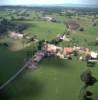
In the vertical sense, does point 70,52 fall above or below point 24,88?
above

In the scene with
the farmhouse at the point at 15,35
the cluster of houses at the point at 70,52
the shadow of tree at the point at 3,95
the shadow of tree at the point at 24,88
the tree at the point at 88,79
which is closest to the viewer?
the shadow of tree at the point at 3,95

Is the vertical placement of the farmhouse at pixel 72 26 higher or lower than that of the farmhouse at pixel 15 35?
lower

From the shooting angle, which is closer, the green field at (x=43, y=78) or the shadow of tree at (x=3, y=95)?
the shadow of tree at (x=3, y=95)

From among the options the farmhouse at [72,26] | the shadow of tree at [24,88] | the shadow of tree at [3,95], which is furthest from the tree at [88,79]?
the farmhouse at [72,26]

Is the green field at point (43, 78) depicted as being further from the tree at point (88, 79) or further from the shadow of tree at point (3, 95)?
the tree at point (88, 79)

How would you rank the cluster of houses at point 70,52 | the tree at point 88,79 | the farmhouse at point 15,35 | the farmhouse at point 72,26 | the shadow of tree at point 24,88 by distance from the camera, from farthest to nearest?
the farmhouse at point 72,26
the farmhouse at point 15,35
the cluster of houses at point 70,52
the tree at point 88,79
the shadow of tree at point 24,88

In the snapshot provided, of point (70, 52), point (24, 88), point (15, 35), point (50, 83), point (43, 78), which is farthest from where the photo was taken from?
point (15, 35)

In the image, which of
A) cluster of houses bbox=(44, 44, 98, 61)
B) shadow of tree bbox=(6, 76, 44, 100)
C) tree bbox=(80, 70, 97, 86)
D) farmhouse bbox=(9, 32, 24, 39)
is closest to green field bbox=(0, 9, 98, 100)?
shadow of tree bbox=(6, 76, 44, 100)

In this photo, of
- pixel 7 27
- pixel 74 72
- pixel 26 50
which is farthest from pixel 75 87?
pixel 7 27

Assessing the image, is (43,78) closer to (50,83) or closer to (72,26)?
(50,83)

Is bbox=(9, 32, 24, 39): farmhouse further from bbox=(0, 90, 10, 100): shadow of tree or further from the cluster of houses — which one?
bbox=(0, 90, 10, 100): shadow of tree

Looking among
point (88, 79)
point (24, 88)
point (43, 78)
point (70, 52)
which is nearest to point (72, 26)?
point (70, 52)

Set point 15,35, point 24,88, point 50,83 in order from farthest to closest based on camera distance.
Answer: point 15,35
point 50,83
point 24,88
